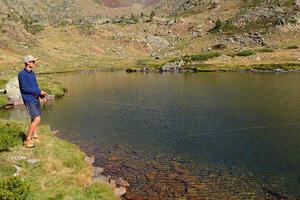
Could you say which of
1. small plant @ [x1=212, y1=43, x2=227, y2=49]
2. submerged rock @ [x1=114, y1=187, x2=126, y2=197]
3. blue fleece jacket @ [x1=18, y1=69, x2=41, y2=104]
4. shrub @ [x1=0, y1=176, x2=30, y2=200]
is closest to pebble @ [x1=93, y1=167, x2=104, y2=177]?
submerged rock @ [x1=114, y1=187, x2=126, y2=197]

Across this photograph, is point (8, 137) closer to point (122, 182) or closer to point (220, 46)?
point (122, 182)

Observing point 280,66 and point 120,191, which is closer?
point 120,191

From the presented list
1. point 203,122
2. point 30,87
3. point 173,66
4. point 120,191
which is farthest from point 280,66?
point 30,87

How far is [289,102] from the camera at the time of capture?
6238 centimetres

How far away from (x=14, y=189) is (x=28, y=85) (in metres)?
9.71

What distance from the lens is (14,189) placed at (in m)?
19.9

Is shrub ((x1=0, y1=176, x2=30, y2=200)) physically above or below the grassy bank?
above

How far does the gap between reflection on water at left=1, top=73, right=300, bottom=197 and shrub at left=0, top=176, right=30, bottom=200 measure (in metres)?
16.6

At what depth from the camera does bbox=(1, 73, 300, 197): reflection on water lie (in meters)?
34.5

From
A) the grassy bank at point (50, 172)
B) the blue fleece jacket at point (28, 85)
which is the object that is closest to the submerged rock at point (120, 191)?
the grassy bank at point (50, 172)

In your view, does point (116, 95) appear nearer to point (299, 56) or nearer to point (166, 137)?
point (166, 137)

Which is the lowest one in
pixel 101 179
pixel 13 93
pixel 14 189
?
pixel 101 179

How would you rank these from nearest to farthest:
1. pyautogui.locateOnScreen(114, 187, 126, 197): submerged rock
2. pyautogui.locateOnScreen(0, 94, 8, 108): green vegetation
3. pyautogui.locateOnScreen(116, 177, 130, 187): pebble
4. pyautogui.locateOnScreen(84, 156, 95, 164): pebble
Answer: pyautogui.locateOnScreen(114, 187, 126, 197): submerged rock < pyautogui.locateOnScreen(116, 177, 130, 187): pebble < pyautogui.locateOnScreen(84, 156, 95, 164): pebble < pyautogui.locateOnScreen(0, 94, 8, 108): green vegetation

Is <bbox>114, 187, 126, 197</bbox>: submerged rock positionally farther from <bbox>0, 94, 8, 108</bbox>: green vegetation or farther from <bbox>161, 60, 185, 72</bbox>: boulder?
<bbox>161, 60, 185, 72</bbox>: boulder
